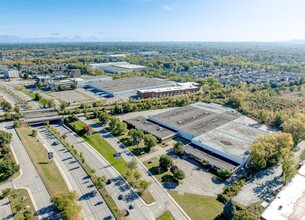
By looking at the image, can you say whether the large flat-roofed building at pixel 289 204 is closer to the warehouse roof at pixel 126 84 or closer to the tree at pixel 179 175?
the tree at pixel 179 175

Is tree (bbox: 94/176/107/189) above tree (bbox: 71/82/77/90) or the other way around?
the other way around

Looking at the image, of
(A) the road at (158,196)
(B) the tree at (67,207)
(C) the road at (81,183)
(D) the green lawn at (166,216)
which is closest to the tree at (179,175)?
(A) the road at (158,196)

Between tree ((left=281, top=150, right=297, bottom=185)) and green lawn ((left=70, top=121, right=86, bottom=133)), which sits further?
green lawn ((left=70, top=121, right=86, bottom=133))

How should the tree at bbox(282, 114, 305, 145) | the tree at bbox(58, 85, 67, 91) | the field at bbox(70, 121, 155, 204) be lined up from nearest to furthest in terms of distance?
the field at bbox(70, 121, 155, 204) < the tree at bbox(282, 114, 305, 145) < the tree at bbox(58, 85, 67, 91)

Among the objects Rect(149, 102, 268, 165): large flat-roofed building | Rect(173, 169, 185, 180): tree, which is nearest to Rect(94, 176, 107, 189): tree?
Rect(173, 169, 185, 180): tree

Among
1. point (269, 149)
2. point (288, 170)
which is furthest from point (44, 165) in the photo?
point (288, 170)

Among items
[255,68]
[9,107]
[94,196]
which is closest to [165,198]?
[94,196]

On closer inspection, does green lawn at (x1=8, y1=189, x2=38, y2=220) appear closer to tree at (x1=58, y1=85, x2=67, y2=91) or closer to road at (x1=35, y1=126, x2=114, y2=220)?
road at (x1=35, y1=126, x2=114, y2=220)
